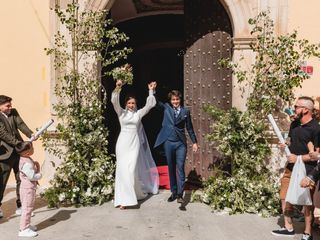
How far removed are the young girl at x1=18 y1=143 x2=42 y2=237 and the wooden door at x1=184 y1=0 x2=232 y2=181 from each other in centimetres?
318

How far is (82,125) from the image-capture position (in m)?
6.55

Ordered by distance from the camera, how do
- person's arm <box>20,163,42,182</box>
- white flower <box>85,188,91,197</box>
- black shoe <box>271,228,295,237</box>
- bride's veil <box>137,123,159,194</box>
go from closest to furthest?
person's arm <box>20,163,42,182</box>
black shoe <box>271,228,295,237</box>
white flower <box>85,188,91,197</box>
bride's veil <box>137,123,159,194</box>

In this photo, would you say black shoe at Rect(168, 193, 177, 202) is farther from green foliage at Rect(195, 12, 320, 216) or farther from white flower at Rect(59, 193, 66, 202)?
white flower at Rect(59, 193, 66, 202)

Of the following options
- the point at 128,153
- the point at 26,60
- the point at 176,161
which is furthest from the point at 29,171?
the point at 26,60

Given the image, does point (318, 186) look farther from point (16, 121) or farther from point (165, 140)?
point (16, 121)

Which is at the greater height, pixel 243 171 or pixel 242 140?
pixel 242 140

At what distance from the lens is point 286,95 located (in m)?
6.27

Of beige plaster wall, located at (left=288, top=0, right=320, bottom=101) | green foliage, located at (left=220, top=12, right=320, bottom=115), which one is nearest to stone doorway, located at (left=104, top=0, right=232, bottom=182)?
green foliage, located at (left=220, top=12, right=320, bottom=115)

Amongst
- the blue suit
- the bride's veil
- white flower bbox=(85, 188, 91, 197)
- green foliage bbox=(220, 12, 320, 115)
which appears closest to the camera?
green foliage bbox=(220, 12, 320, 115)

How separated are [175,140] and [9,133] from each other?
2.26m

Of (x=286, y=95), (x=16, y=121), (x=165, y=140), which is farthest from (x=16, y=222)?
(x=286, y=95)

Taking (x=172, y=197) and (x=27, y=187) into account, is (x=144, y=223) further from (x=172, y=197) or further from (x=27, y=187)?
(x=27, y=187)

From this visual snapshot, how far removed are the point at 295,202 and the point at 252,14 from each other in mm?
3182

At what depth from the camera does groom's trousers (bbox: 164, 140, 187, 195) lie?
653 centimetres
